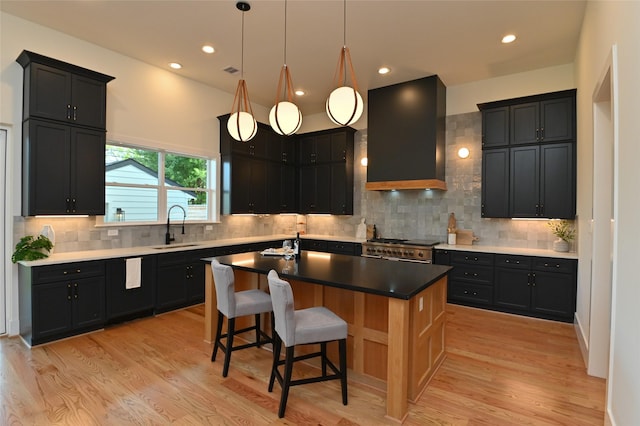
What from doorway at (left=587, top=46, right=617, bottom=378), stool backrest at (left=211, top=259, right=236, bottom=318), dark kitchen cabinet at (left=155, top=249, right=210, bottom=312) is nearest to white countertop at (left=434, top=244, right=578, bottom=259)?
doorway at (left=587, top=46, right=617, bottom=378)

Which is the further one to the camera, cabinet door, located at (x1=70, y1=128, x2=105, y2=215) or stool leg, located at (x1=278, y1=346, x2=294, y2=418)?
cabinet door, located at (x1=70, y1=128, x2=105, y2=215)

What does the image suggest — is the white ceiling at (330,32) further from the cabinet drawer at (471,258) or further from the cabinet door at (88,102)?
the cabinet drawer at (471,258)

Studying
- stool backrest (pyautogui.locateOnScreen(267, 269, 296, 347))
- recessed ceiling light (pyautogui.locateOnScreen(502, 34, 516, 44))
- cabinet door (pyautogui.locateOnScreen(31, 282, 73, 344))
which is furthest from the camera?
recessed ceiling light (pyautogui.locateOnScreen(502, 34, 516, 44))

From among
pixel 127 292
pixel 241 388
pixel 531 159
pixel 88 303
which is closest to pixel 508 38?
pixel 531 159

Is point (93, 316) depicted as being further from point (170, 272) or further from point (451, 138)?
point (451, 138)

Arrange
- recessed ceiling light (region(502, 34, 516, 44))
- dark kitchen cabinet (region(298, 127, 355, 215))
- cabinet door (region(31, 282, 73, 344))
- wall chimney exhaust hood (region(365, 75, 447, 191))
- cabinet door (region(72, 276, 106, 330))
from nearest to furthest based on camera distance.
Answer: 1. cabinet door (region(31, 282, 73, 344))
2. cabinet door (region(72, 276, 106, 330))
3. recessed ceiling light (region(502, 34, 516, 44))
4. wall chimney exhaust hood (region(365, 75, 447, 191))
5. dark kitchen cabinet (region(298, 127, 355, 215))

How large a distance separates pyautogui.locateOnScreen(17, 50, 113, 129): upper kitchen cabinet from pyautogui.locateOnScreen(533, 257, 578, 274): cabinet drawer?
18.8 feet

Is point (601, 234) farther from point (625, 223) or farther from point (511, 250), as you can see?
point (511, 250)

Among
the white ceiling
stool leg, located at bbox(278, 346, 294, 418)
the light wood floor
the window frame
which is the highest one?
the white ceiling

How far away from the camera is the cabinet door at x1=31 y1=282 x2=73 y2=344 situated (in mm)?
3316

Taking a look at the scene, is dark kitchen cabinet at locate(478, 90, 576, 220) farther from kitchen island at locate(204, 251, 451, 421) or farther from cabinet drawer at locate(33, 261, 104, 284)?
cabinet drawer at locate(33, 261, 104, 284)

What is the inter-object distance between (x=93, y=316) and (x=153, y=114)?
2.83 meters

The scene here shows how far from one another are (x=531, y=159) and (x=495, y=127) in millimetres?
677

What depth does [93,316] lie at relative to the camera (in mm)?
3738
